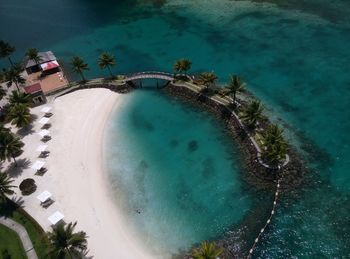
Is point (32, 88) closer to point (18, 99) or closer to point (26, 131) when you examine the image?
point (18, 99)

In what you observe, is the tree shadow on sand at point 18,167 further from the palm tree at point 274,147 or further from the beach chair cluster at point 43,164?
the palm tree at point 274,147

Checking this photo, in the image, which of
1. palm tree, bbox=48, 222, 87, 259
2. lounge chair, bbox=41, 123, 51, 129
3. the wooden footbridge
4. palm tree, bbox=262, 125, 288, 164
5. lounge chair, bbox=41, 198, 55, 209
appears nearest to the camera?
palm tree, bbox=48, 222, 87, 259

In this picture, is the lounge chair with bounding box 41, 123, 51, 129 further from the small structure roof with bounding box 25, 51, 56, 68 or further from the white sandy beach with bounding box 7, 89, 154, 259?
the small structure roof with bounding box 25, 51, 56, 68

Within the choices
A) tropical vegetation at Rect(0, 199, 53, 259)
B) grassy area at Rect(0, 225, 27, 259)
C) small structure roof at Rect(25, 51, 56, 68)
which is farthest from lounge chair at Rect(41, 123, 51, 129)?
small structure roof at Rect(25, 51, 56, 68)

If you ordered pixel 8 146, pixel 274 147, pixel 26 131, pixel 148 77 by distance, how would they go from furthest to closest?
pixel 148 77 < pixel 26 131 < pixel 8 146 < pixel 274 147

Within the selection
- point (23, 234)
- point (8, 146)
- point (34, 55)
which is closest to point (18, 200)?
point (23, 234)

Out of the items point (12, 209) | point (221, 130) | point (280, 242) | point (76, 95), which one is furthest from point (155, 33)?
point (280, 242)
